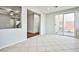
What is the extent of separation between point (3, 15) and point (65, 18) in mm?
6239

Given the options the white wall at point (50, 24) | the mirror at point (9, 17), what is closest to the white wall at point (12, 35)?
the mirror at point (9, 17)

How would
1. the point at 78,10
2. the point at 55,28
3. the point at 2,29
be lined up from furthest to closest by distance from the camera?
the point at 55,28
the point at 78,10
the point at 2,29

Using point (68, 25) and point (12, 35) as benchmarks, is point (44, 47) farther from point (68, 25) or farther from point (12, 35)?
point (68, 25)

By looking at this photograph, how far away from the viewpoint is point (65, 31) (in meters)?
9.05

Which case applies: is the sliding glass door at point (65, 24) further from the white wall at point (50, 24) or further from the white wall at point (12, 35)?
the white wall at point (12, 35)

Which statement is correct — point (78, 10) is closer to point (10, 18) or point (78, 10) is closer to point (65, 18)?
point (65, 18)

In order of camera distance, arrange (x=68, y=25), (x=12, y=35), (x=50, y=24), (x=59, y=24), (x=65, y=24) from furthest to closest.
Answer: (x=50, y=24), (x=59, y=24), (x=65, y=24), (x=68, y=25), (x=12, y=35)

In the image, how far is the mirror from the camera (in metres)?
4.02

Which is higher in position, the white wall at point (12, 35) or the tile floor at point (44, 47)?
the white wall at point (12, 35)

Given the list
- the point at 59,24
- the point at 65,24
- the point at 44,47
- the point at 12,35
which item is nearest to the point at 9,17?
the point at 12,35

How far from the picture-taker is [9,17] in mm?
4496

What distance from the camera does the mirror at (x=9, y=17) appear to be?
158 inches
